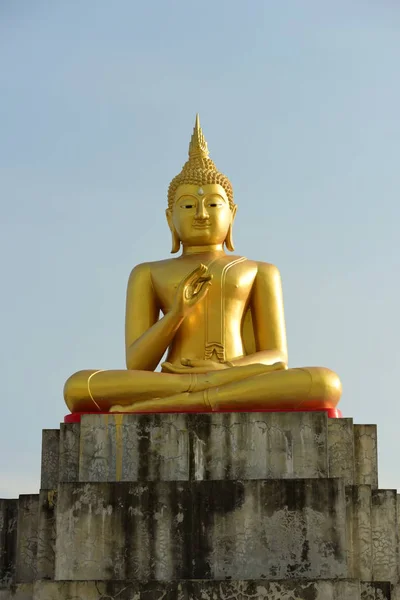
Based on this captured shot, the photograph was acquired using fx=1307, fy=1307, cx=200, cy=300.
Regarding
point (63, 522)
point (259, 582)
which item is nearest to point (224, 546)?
point (259, 582)

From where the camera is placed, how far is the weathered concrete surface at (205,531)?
988 centimetres

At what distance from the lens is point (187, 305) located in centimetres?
1174

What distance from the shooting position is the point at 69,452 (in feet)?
36.9

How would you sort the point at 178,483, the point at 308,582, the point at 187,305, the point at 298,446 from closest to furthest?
the point at 308,582 < the point at 178,483 < the point at 298,446 < the point at 187,305

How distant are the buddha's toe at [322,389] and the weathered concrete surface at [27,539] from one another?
2469 millimetres

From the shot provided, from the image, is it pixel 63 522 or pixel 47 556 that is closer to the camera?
pixel 63 522

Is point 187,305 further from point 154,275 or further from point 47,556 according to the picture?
point 47,556

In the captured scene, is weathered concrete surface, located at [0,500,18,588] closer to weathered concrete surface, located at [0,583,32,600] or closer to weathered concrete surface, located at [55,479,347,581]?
weathered concrete surface, located at [0,583,32,600]

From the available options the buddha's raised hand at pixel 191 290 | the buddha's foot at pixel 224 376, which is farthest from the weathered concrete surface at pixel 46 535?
the buddha's raised hand at pixel 191 290

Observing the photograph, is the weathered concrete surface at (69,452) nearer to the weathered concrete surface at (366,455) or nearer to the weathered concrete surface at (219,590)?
the weathered concrete surface at (219,590)

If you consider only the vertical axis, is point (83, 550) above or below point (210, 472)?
below

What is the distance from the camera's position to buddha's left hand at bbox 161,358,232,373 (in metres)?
11.8

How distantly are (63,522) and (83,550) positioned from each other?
27 cm

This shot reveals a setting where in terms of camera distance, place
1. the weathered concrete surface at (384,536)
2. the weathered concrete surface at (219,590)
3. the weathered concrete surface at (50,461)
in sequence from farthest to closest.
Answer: the weathered concrete surface at (50,461), the weathered concrete surface at (384,536), the weathered concrete surface at (219,590)
